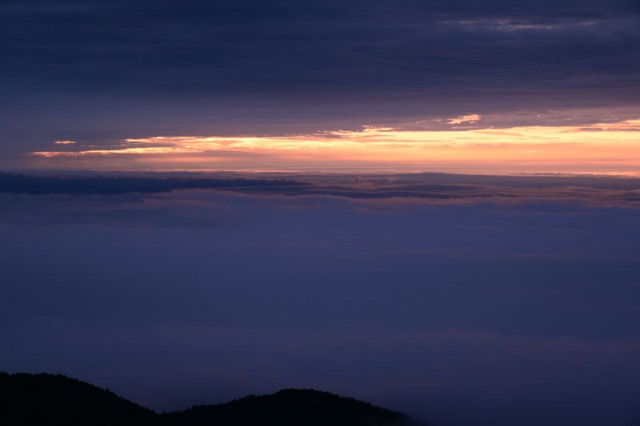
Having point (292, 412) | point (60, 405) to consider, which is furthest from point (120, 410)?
point (292, 412)

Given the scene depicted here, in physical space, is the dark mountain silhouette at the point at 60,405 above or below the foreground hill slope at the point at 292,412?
above

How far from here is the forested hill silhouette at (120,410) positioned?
2950 cm

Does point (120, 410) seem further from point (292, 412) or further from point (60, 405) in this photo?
point (292, 412)

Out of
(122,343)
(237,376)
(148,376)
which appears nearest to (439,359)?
(237,376)

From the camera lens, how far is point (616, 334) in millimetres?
182375

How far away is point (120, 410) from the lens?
33219 millimetres

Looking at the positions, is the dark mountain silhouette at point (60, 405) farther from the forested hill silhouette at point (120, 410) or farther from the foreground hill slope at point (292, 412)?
the foreground hill slope at point (292, 412)

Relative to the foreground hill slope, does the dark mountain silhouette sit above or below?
above

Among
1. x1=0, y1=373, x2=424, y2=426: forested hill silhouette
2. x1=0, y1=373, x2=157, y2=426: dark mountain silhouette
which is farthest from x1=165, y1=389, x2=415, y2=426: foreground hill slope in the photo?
x1=0, y1=373, x2=157, y2=426: dark mountain silhouette

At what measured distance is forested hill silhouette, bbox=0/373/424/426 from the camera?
29.5m

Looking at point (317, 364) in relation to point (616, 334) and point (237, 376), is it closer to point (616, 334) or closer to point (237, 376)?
point (237, 376)

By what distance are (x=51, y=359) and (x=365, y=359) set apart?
72.6 m

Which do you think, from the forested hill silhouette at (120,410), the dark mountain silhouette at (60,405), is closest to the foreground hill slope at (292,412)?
the forested hill silhouette at (120,410)

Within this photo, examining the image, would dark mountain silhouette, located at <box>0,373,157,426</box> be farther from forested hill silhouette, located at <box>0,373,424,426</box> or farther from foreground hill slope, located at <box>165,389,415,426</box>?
foreground hill slope, located at <box>165,389,415,426</box>
